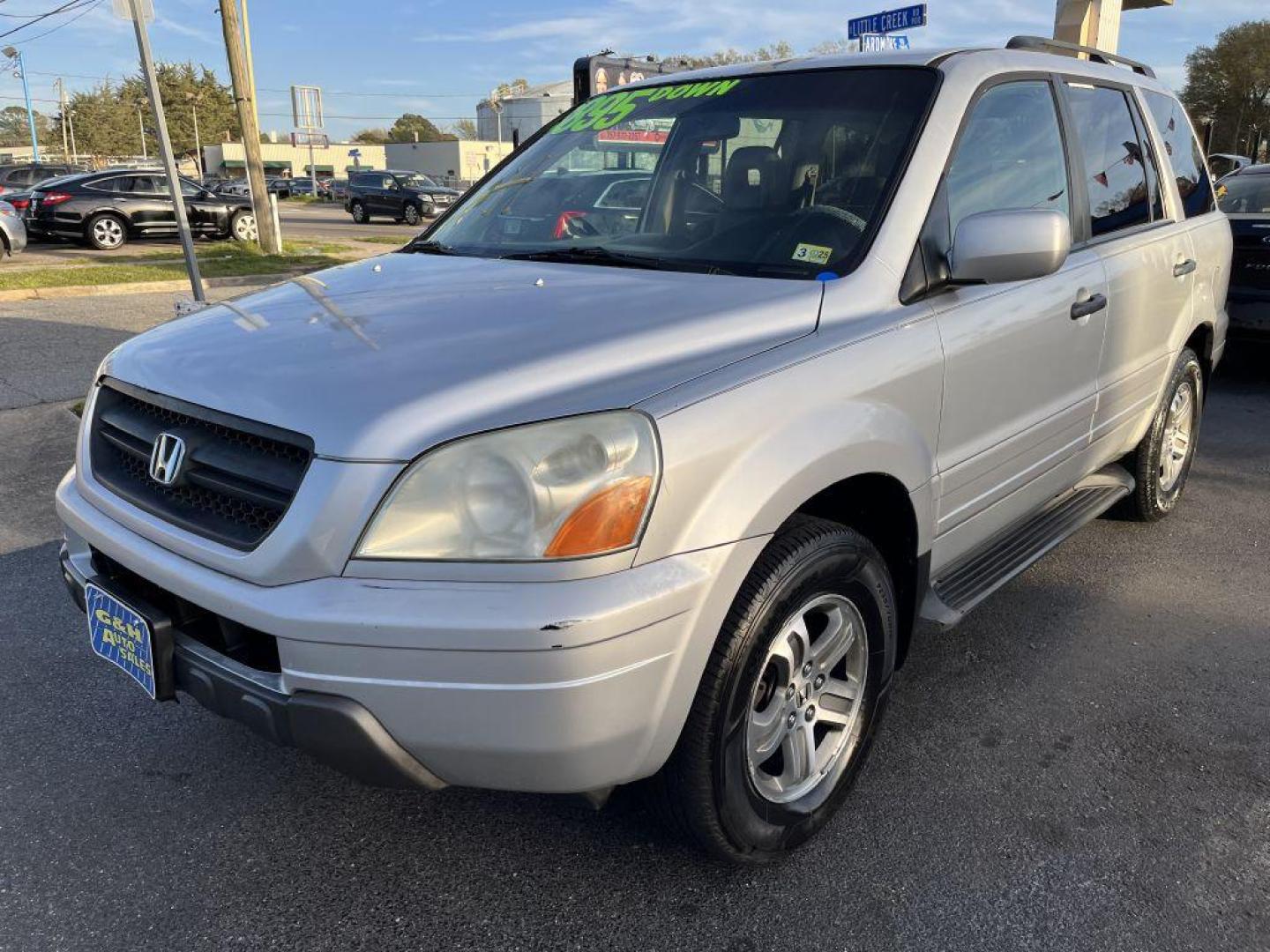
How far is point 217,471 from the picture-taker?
80.6 inches

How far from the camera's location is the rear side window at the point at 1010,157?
2.79 m

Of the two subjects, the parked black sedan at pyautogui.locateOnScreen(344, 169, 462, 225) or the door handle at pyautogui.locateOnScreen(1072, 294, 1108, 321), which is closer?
the door handle at pyautogui.locateOnScreen(1072, 294, 1108, 321)

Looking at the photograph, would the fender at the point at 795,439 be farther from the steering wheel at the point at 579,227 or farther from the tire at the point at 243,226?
the tire at the point at 243,226

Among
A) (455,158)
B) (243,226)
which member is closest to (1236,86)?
(455,158)

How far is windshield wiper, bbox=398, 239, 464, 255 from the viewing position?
317cm

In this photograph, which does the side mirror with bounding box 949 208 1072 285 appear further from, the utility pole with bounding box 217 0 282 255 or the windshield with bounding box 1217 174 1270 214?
the utility pole with bounding box 217 0 282 255

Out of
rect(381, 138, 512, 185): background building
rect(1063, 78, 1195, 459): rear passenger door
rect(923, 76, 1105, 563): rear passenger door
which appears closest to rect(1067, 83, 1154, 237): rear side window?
rect(1063, 78, 1195, 459): rear passenger door

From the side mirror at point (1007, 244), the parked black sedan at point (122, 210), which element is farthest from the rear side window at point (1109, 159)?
the parked black sedan at point (122, 210)

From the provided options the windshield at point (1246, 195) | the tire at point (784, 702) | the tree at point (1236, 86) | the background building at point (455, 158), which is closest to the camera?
the tire at point (784, 702)

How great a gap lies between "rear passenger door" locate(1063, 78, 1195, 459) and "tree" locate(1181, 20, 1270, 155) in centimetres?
5148

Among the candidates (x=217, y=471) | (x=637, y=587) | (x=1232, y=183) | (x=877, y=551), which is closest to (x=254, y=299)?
(x=217, y=471)

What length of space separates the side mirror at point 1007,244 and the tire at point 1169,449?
6.91ft

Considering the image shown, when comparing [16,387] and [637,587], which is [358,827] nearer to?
[637,587]

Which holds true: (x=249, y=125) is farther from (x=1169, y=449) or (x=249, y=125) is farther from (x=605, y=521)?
(x=605, y=521)
